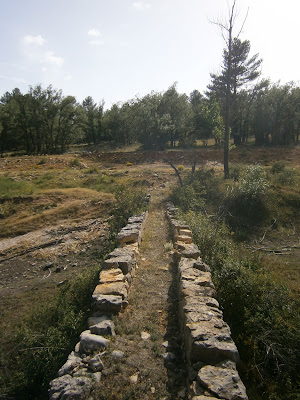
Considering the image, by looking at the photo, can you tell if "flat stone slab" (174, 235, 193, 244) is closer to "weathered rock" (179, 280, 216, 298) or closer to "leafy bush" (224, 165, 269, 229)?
"weathered rock" (179, 280, 216, 298)

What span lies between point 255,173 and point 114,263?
33.1 feet

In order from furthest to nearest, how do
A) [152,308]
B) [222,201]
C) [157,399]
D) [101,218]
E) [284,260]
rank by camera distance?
[222,201], [101,218], [284,260], [152,308], [157,399]

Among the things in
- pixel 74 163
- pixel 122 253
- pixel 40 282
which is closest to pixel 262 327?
pixel 122 253

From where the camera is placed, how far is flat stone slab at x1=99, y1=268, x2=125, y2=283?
5320mm

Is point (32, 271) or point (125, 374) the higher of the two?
point (125, 374)

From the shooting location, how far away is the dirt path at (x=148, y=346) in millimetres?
3223

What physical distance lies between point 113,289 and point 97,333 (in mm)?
1010

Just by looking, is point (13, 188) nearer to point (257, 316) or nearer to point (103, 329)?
point (103, 329)

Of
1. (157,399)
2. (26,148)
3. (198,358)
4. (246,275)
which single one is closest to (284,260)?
(246,275)

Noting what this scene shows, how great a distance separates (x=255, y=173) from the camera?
1388 centimetres

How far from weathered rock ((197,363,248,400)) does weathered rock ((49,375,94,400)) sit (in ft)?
3.83

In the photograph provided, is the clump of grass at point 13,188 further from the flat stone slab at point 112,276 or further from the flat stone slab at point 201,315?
the flat stone slab at point 201,315

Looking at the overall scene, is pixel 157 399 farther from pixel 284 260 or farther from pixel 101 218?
pixel 101 218

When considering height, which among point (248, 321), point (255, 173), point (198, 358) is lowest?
point (248, 321)
